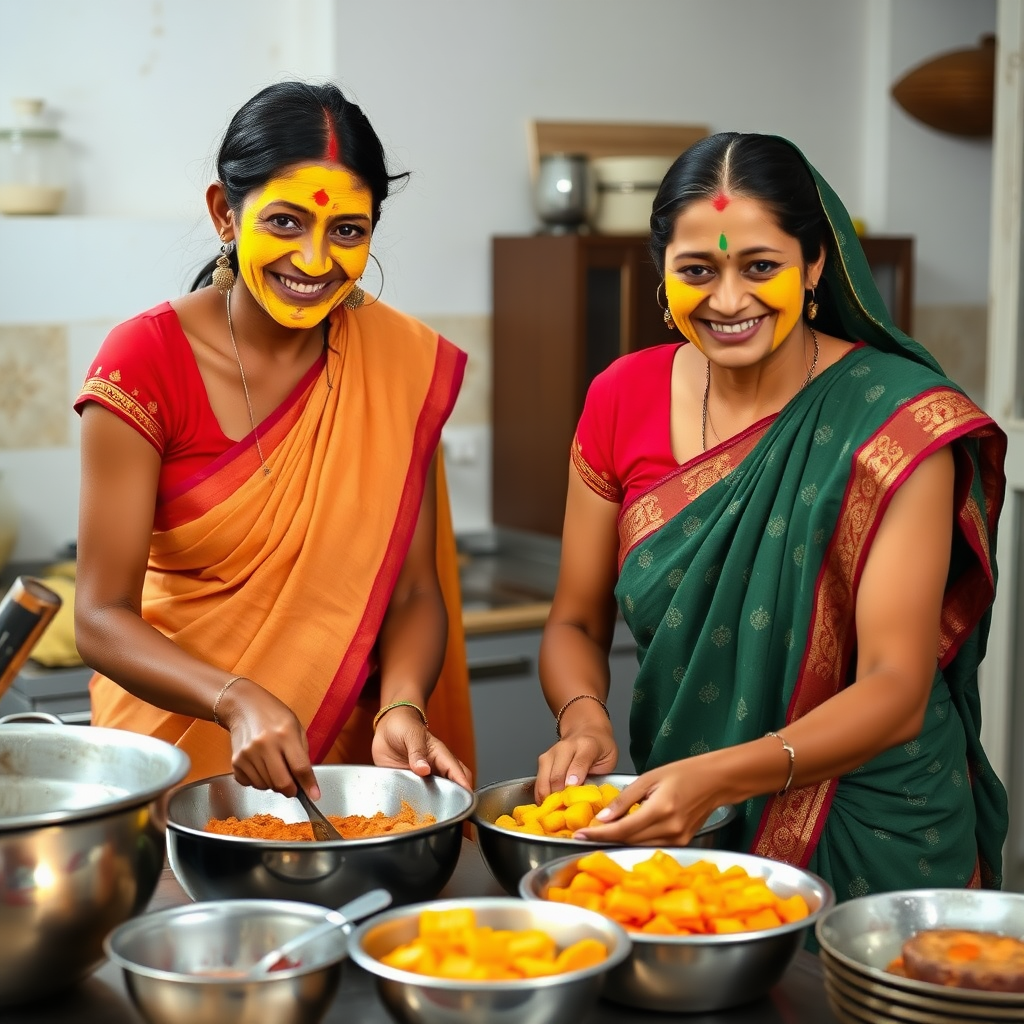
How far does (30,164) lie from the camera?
326 centimetres

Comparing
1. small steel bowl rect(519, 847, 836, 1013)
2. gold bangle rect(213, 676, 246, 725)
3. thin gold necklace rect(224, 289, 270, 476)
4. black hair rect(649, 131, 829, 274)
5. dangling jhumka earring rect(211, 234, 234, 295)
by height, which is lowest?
small steel bowl rect(519, 847, 836, 1013)

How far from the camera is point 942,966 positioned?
1063 millimetres

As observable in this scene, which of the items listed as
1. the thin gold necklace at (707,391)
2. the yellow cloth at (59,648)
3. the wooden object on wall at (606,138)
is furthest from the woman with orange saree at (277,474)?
the wooden object on wall at (606,138)

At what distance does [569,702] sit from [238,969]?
0.78 m

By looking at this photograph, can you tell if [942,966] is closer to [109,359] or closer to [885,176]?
Answer: [109,359]

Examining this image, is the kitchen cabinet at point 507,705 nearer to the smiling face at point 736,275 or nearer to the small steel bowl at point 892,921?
the smiling face at point 736,275

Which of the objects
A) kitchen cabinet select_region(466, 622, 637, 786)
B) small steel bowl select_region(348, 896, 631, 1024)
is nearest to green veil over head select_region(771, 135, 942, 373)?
small steel bowl select_region(348, 896, 631, 1024)

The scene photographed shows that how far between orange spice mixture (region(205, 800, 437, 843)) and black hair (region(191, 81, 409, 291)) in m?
0.80

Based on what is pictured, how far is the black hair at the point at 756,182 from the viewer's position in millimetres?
1744

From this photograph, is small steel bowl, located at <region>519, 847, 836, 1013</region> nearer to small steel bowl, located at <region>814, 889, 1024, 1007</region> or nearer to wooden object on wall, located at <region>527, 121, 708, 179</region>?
small steel bowl, located at <region>814, 889, 1024, 1007</region>

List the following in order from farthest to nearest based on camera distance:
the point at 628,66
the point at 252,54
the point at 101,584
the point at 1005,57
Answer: the point at 628,66, the point at 252,54, the point at 1005,57, the point at 101,584

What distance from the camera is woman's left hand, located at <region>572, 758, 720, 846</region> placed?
4.42 ft

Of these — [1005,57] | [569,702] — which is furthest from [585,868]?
[1005,57]

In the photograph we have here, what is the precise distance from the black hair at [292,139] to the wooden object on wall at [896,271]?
7.55 ft
